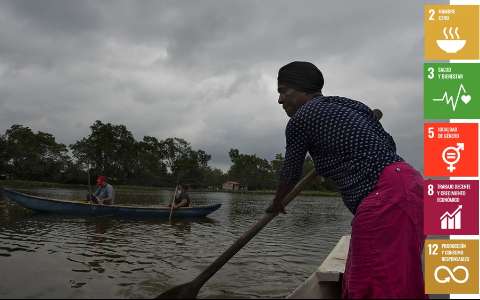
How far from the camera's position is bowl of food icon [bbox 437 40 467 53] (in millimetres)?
2350

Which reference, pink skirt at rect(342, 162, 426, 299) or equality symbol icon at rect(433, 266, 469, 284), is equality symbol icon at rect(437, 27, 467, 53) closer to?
pink skirt at rect(342, 162, 426, 299)

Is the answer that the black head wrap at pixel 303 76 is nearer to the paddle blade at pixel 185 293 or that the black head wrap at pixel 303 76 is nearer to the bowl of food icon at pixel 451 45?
the bowl of food icon at pixel 451 45

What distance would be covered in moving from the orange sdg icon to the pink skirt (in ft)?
Answer: 0.50

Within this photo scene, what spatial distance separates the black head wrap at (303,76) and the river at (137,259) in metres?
2.88

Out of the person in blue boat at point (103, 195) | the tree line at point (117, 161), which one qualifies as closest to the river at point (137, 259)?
the person in blue boat at point (103, 195)

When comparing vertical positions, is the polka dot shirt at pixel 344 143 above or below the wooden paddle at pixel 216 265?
above

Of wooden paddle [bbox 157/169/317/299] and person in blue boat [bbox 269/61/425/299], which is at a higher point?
person in blue boat [bbox 269/61/425/299]

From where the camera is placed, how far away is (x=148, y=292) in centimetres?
528

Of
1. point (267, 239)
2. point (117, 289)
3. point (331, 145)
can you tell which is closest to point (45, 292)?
point (117, 289)

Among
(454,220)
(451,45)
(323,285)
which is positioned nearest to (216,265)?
(323,285)

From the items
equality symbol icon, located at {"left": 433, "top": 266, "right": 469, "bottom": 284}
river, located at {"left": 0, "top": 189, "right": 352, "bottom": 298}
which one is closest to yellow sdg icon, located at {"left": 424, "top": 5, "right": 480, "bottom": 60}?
equality symbol icon, located at {"left": 433, "top": 266, "right": 469, "bottom": 284}

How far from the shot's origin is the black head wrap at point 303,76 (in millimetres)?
2617

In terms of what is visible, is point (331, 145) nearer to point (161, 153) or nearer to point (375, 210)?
point (375, 210)

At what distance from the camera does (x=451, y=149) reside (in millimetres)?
2250
